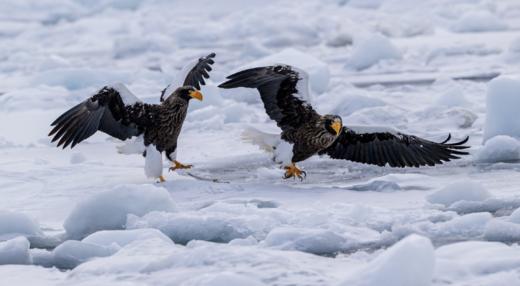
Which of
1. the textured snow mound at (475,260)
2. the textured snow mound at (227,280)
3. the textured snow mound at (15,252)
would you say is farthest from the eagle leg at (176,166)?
the textured snow mound at (227,280)

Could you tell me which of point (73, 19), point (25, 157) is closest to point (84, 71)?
point (25, 157)

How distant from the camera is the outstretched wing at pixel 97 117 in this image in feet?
23.1

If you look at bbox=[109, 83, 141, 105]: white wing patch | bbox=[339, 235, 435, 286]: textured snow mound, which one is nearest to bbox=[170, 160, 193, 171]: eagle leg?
bbox=[109, 83, 141, 105]: white wing patch

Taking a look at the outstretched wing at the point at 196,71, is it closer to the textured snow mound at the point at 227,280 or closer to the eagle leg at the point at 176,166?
the eagle leg at the point at 176,166

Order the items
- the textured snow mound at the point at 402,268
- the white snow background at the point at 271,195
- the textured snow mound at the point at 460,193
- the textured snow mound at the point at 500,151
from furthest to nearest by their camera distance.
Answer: the textured snow mound at the point at 500,151, the textured snow mound at the point at 460,193, the white snow background at the point at 271,195, the textured snow mound at the point at 402,268

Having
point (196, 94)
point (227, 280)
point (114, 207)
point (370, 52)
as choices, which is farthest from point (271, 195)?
point (370, 52)

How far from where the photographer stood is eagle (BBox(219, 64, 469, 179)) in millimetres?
7145

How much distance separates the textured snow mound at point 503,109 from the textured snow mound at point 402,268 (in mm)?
4243

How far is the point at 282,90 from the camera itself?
23.9 feet

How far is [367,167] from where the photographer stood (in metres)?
7.57

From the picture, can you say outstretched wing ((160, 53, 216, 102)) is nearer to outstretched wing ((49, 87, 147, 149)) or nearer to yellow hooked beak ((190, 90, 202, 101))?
yellow hooked beak ((190, 90, 202, 101))

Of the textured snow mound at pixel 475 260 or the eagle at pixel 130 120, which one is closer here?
the textured snow mound at pixel 475 260

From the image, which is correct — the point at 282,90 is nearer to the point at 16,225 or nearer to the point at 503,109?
the point at 503,109

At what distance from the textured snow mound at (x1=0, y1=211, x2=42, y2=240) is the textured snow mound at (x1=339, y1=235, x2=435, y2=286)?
2.09 metres
